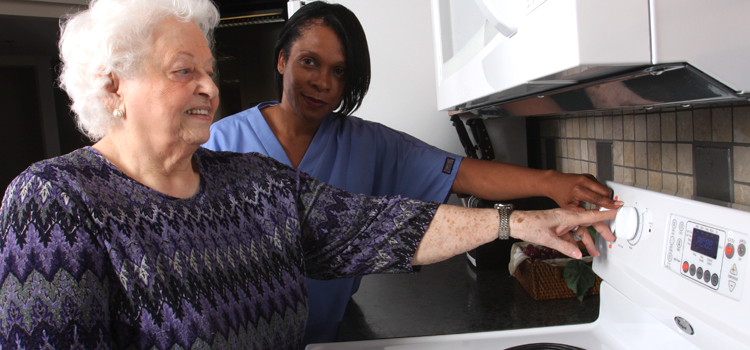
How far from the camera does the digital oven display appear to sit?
548 millimetres

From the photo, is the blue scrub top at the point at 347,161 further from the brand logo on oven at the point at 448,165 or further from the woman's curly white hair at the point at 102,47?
the woman's curly white hair at the point at 102,47

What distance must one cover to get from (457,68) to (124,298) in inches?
27.2

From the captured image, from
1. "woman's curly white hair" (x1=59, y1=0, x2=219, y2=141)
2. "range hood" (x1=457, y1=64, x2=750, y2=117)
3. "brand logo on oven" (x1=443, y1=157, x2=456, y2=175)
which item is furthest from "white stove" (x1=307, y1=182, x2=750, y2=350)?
"woman's curly white hair" (x1=59, y1=0, x2=219, y2=141)

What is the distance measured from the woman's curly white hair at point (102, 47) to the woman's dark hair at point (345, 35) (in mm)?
474

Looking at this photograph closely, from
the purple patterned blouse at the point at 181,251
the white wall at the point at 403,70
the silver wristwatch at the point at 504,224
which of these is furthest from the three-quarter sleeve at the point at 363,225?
the white wall at the point at 403,70

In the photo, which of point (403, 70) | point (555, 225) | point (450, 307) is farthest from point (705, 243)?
point (403, 70)

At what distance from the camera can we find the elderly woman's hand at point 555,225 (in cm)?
75

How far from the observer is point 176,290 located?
2.04 feet

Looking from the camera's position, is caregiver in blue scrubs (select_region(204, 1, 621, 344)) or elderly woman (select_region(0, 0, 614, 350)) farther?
caregiver in blue scrubs (select_region(204, 1, 621, 344))

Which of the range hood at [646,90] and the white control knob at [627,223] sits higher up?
the range hood at [646,90]

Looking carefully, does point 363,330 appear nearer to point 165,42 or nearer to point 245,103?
point 165,42

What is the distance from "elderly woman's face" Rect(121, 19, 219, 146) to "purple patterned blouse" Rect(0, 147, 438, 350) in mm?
85

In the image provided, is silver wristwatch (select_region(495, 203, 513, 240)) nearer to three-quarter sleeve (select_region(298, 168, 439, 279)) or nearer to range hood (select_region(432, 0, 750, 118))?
three-quarter sleeve (select_region(298, 168, 439, 279))

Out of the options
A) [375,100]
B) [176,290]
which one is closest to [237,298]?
Answer: [176,290]
